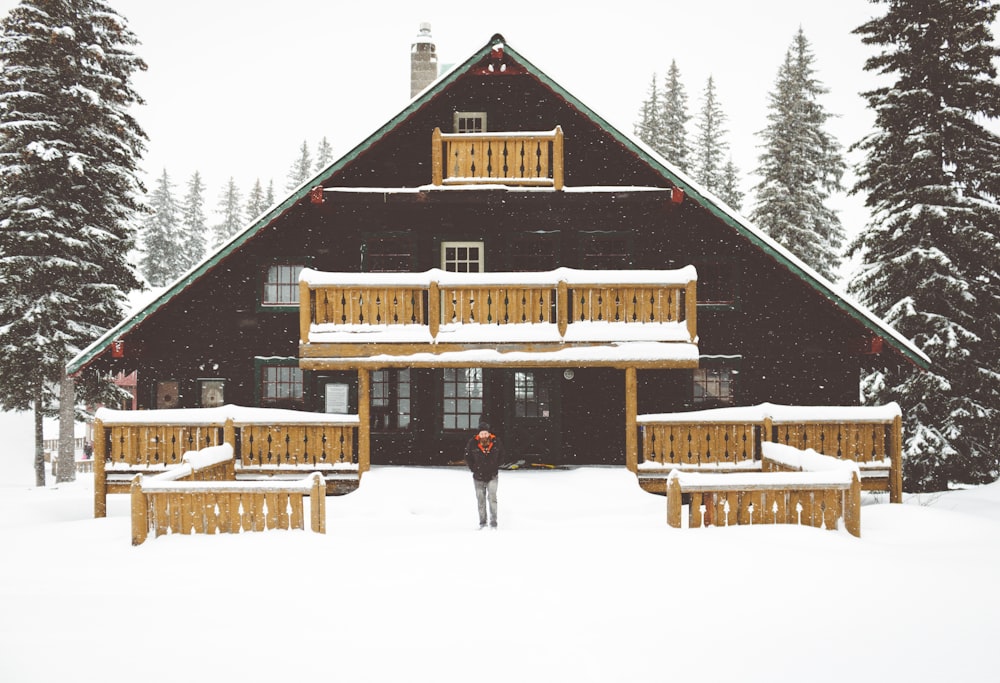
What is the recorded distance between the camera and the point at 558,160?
15312 mm

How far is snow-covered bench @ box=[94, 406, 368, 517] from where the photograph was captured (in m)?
13.6

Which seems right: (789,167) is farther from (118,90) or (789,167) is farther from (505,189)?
(118,90)

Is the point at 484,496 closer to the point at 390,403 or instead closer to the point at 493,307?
the point at 493,307

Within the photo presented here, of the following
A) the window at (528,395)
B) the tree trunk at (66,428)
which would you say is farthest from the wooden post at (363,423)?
the tree trunk at (66,428)

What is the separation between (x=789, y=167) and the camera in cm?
2698

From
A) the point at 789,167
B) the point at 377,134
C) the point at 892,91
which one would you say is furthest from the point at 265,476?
the point at 789,167

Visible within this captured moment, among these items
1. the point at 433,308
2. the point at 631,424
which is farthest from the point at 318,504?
the point at 631,424

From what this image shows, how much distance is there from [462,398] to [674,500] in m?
7.40

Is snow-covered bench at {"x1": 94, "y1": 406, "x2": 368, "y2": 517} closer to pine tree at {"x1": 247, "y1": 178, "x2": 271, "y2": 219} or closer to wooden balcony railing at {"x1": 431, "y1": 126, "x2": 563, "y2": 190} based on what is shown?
Answer: wooden balcony railing at {"x1": 431, "y1": 126, "x2": 563, "y2": 190}

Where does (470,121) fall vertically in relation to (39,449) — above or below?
above

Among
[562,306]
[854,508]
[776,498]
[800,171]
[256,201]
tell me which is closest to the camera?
[854,508]

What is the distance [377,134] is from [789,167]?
18619mm

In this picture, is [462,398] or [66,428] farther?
[66,428]

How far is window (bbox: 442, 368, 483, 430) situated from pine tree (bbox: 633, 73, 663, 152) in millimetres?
20592
